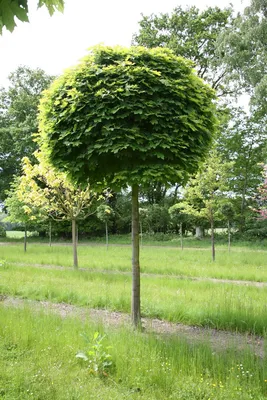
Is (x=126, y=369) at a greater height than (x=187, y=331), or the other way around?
(x=126, y=369)

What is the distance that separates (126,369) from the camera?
363cm

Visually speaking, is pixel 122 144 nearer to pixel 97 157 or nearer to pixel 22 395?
pixel 97 157

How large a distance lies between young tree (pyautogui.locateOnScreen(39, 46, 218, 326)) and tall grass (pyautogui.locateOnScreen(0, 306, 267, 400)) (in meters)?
2.18

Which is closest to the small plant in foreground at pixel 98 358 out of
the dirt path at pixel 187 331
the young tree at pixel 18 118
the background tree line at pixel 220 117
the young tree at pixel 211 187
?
the dirt path at pixel 187 331

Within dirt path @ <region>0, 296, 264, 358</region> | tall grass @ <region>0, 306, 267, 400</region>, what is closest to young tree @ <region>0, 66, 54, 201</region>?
dirt path @ <region>0, 296, 264, 358</region>

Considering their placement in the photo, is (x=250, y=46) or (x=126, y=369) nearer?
(x=126, y=369)

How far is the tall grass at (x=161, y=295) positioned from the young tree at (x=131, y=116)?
241 centimetres

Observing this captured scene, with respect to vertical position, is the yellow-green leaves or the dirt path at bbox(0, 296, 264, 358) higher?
the yellow-green leaves

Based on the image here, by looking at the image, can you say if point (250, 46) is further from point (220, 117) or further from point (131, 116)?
point (131, 116)

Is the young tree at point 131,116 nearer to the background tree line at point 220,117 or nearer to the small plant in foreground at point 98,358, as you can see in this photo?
the small plant in foreground at point 98,358

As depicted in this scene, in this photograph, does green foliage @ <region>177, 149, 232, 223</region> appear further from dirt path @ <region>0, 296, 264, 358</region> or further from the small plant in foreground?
the small plant in foreground

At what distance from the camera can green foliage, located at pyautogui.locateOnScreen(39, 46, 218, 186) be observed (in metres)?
4.69

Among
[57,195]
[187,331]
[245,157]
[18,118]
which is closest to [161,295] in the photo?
[187,331]

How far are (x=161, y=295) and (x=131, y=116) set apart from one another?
3907mm
